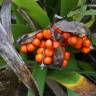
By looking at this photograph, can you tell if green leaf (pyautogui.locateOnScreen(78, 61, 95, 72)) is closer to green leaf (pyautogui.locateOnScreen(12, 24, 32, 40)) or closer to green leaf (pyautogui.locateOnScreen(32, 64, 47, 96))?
green leaf (pyautogui.locateOnScreen(32, 64, 47, 96))

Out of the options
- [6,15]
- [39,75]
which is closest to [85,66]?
[39,75]

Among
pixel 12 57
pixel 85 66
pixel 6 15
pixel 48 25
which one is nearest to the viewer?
pixel 12 57

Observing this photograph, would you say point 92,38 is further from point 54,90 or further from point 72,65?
point 54,90

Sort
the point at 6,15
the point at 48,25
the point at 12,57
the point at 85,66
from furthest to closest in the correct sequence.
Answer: the point at 85,66 → the point at 48,25 → the point at 6,15 → the point at 12,57

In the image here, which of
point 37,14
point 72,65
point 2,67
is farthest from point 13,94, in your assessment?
point 37,14

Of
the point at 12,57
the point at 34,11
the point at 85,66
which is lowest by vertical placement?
the point at 85,66

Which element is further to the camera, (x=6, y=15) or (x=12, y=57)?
(x=6, y=15)

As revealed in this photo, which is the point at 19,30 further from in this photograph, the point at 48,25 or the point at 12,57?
the point at 12,57

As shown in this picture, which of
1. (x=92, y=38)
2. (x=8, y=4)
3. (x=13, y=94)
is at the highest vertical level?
(x=8, y=4)
